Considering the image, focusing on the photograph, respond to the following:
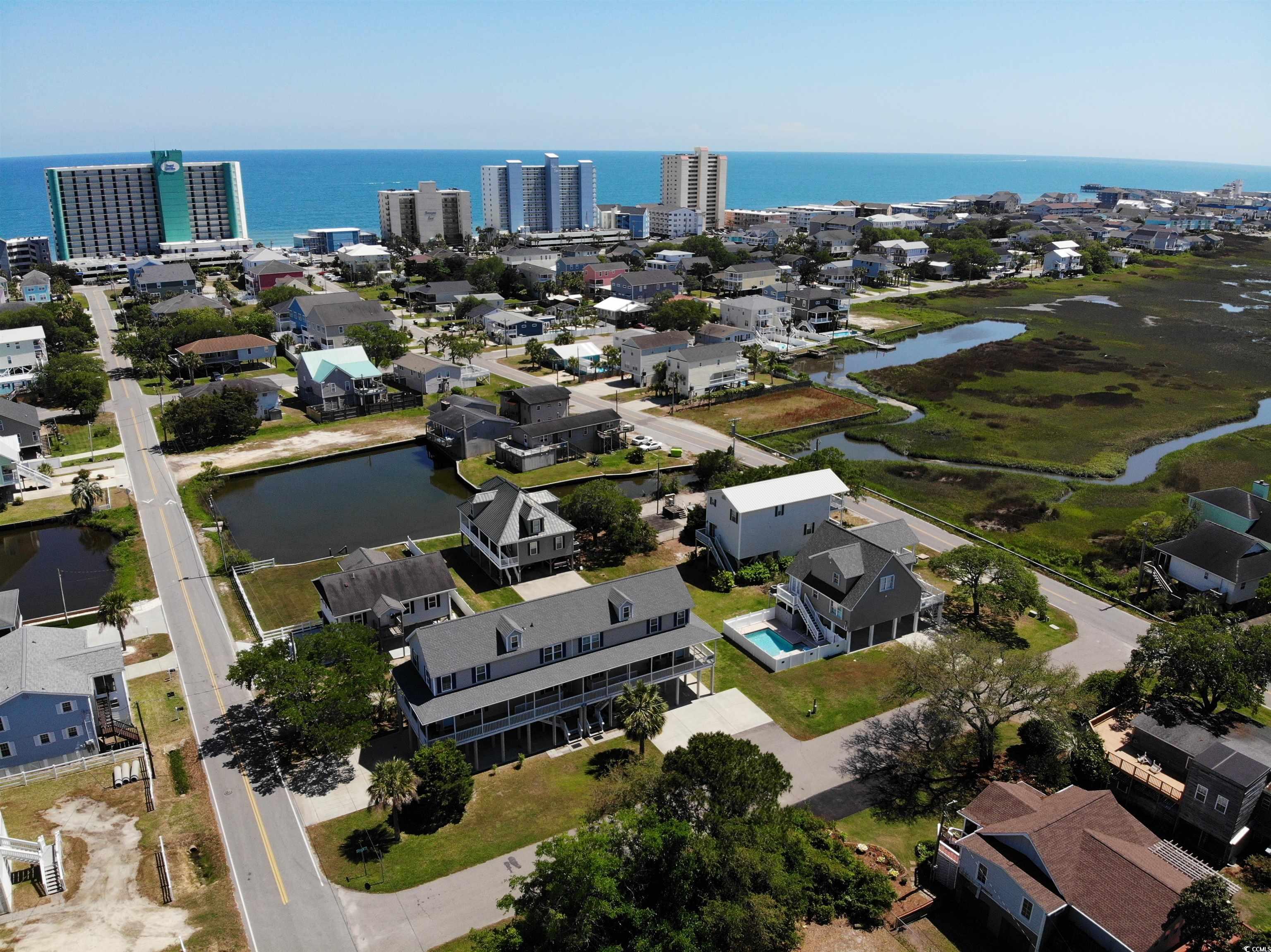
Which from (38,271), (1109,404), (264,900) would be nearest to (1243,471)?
(1109,404)

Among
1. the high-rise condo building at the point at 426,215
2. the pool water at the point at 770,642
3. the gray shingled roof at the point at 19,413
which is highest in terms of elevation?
the high-rise condo building at the point at 426,215

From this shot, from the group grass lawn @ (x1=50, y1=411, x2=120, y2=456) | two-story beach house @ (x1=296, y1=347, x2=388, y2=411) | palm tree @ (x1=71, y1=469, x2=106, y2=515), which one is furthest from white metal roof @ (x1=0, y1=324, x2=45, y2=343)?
palm tree @ (x1=71, y1=469, x2=106, y2=515)

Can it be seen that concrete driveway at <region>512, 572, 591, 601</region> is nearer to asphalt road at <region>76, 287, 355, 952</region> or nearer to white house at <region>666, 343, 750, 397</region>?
Answer: asphalt road at <region>76, 287, 355, 952</region>

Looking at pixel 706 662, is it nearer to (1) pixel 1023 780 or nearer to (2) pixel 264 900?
(1) pixel 1023 780

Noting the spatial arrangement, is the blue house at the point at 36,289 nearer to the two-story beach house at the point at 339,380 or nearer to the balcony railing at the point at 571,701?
the two-story beach house at the point at 339,380

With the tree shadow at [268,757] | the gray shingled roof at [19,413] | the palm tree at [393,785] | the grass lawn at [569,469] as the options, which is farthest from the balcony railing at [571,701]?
the gray shingled roof at [19,413]

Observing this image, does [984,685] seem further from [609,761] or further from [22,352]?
[22,352]
